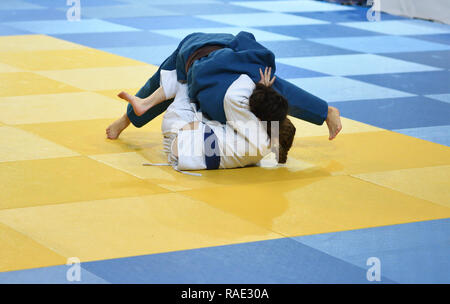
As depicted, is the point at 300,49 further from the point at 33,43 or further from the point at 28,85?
the point at 28,85

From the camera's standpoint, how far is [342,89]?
8742mm

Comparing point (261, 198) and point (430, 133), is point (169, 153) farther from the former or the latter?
point (430, 133)

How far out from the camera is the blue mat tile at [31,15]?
13.0 m

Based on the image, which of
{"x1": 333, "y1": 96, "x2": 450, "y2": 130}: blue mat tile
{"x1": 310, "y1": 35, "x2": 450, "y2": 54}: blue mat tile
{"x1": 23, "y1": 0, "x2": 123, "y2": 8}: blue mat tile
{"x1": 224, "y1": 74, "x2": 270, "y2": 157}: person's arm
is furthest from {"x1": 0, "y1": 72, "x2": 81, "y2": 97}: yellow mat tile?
{"x1": 23, "y1": 0, "x2": 123, "y2": 8}: blue mat tile

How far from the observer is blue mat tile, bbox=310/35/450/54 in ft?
36.9

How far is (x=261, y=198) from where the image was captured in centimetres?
525

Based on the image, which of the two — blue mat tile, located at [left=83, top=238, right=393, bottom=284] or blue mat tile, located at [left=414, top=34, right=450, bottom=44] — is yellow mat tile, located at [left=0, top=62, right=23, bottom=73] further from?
blue mat tile, located at [left=414, top=34, right=450, bottom=44]

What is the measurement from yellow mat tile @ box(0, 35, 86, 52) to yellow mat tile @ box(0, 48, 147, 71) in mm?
229

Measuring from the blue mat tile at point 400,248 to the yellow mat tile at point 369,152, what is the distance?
3.70ft

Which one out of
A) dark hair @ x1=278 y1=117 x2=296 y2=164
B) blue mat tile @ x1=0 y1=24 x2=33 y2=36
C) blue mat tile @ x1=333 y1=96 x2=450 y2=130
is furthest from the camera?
blue mat tile @ x1=0 y1=24 x2=33 y2=36

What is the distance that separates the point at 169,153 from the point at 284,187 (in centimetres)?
96

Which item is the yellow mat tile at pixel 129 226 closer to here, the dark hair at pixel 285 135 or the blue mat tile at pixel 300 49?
the dark hair at pixel 285 135

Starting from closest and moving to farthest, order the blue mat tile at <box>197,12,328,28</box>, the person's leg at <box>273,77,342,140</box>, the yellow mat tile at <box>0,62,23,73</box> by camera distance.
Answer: the person's leg at <box>273,77,342,140</box>
the yellow mat tile at <box>0,62,23,73</box>
the blue mat tile at <box>197,12,328,28</box>
